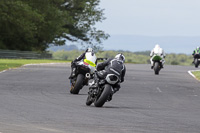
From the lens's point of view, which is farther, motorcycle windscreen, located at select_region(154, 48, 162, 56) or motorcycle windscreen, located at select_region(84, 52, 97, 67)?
motorcycle windscreen, located at select_region(154, 48, 162, 56)

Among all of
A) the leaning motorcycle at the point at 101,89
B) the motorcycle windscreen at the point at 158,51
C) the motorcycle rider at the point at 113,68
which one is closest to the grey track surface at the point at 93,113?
the leaning motorcycle at the point at 101,89

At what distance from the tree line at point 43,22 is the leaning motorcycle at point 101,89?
50.9 meters

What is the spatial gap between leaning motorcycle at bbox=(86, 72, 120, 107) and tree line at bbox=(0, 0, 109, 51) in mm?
50897

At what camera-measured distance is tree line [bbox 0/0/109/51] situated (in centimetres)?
6938

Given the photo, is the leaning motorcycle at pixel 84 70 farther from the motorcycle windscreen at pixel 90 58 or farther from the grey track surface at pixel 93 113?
the grey track surface at pixel 93 113

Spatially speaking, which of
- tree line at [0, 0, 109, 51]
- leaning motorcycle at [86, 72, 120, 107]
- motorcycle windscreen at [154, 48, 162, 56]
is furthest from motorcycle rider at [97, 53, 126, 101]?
tree line at [0, 0, 109, 51]

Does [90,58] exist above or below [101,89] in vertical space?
above

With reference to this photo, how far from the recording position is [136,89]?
24625 mm

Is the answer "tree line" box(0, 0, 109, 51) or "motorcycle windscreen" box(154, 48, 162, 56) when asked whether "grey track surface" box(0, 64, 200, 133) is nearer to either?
"motorcycle windscreen" box(154, 48, 162, 56)

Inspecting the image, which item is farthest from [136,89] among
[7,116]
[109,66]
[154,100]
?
[7,116]

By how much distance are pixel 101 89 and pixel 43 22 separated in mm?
63135

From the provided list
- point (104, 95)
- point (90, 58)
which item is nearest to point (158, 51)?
point (90, 58)

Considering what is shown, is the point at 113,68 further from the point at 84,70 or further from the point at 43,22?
the point at 43,22

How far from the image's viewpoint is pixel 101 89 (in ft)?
52.2
